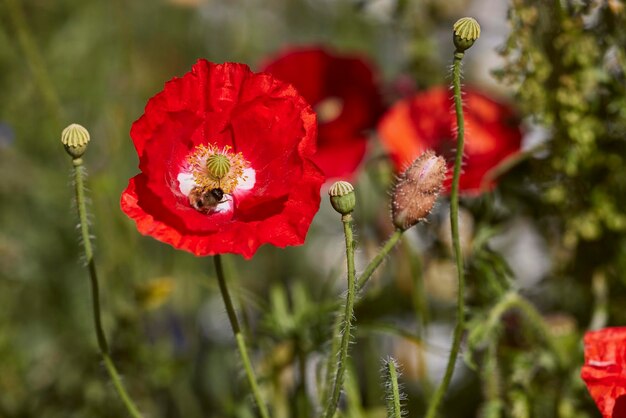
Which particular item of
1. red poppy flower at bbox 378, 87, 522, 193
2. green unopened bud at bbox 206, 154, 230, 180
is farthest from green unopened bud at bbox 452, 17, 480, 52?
red poppy flower at bbox 378, 87, 522, 193

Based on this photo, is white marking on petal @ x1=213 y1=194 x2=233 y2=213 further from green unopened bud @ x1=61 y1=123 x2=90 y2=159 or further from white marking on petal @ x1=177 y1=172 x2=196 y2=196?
green unopened bud @ x1=61 y1=123 x2=90 y2=159

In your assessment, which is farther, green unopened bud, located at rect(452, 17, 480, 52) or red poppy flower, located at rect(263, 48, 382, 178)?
red poppy flower, located at rect(263, 48, 382, 178)

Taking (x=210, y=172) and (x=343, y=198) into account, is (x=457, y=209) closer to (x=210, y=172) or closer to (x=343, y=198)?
(x=343, y=198)

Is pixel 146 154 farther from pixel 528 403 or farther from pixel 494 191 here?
pixel 494 191

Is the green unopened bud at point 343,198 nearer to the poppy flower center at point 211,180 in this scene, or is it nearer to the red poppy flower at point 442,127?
the poppy flower center at point 211,180

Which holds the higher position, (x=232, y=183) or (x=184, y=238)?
(x=232, y=183)

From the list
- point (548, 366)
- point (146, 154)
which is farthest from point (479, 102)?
point (146, 154)

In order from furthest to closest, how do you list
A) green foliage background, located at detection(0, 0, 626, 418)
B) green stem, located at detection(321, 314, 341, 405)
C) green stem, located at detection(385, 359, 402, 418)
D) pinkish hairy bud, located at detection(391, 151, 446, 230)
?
green foliage background, located at detection(0, 0, 626, 418) → green stem, located at detection(321, 314, 341, 405) → pinkish hairy bud, located at detection(391, 151, 446, 230) → green stem, located at detection(385, 359, 402, 418)
